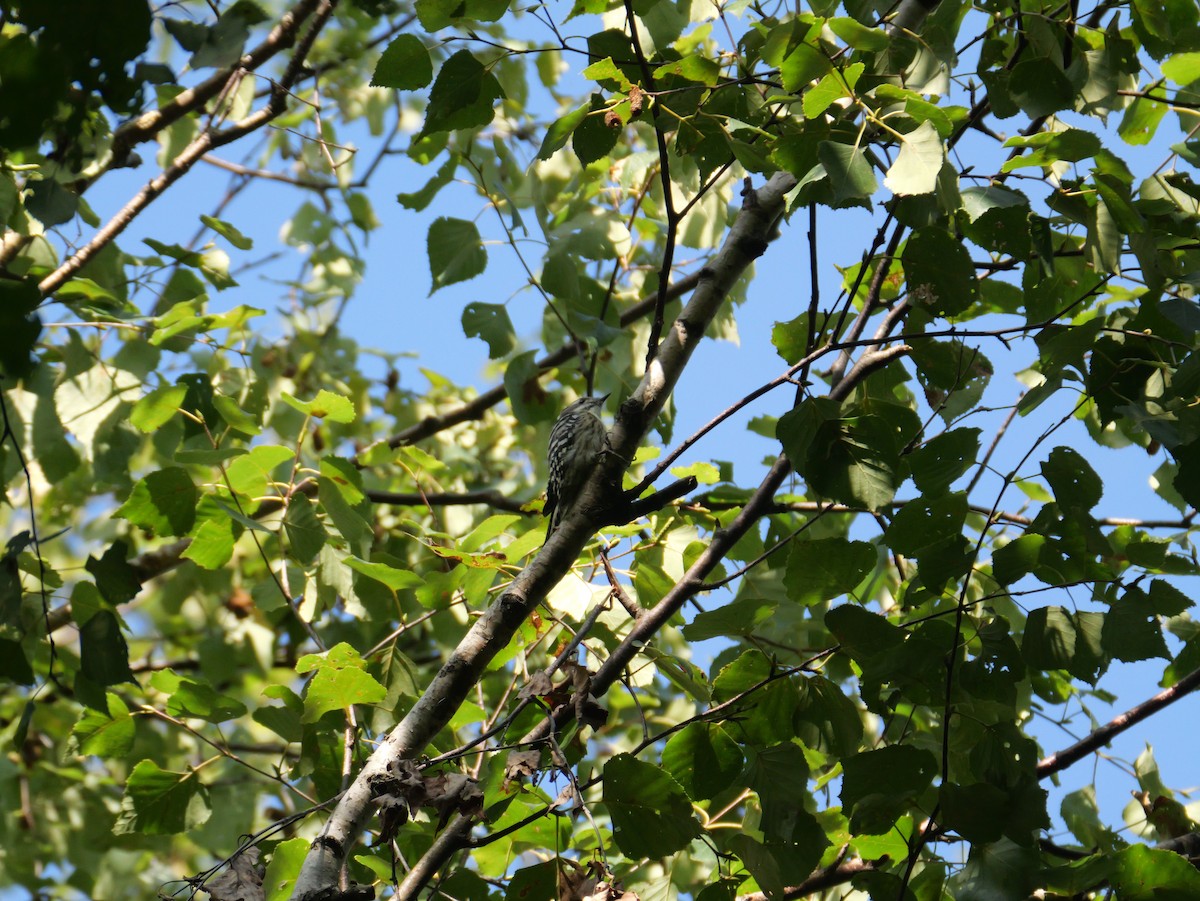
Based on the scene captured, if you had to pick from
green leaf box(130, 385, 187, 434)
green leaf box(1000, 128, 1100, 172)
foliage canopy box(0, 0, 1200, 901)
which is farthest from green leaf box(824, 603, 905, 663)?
green leaf box(130, 385, 187, 434)

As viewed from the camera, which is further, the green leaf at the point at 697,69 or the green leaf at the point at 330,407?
the green leaf at the point at 330,407

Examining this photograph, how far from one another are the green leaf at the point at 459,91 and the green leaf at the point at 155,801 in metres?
1.53

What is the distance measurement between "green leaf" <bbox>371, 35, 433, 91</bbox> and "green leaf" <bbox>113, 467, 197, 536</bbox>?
108 cm

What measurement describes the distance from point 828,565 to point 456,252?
62.0 inches

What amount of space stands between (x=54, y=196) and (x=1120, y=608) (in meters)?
2.34

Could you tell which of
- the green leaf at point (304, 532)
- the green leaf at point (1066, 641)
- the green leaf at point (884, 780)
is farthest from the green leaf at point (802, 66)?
the green leaf at point (304, 532)

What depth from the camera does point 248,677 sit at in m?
4.74

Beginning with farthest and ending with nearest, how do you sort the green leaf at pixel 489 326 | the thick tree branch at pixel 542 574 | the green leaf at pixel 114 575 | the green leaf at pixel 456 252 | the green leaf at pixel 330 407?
the green leaf at pixel 489 326 < the green leaf at pixel 456 252 < the green leaf at pixel 330 407 < the green leaf at pixel 114 575 < the thick tree branch at pixel 542 574

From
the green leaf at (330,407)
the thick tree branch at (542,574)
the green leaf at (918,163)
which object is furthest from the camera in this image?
the green leaf at (330,407)

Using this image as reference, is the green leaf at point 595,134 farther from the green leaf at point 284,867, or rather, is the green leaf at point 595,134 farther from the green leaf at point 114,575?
the green leaf at point 284,867

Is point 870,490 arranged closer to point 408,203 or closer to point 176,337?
point 408,203

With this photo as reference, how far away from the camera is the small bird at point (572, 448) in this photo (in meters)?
3.39

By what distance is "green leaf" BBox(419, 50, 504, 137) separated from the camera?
199 cm

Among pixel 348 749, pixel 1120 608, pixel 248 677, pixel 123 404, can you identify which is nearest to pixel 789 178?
pixel 1120 608
